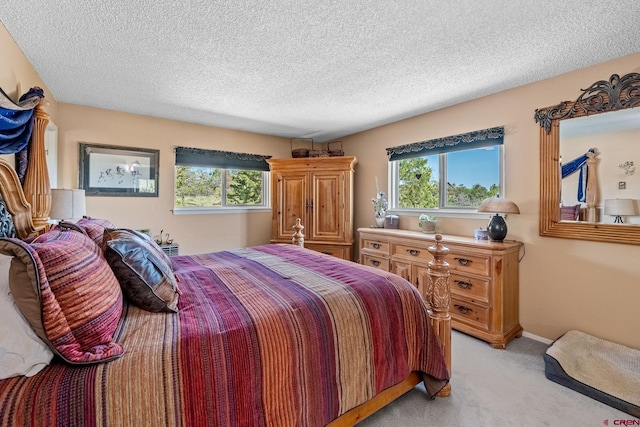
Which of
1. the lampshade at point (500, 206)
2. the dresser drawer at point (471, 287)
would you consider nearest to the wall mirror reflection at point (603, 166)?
the lampshade at point (500, 206)

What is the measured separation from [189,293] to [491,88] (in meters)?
3.17

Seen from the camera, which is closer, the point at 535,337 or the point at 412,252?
the point at 535,337

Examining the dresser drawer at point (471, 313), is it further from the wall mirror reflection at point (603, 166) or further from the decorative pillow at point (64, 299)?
the decorative pillow at point (64, 299)

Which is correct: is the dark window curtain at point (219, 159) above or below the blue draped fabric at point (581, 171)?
above

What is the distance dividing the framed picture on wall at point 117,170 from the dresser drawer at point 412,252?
3184 mm

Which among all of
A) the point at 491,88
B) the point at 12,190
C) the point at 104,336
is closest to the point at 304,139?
the point at 491,88

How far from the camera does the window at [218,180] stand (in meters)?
3.89

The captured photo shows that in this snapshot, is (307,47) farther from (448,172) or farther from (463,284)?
(463,284)

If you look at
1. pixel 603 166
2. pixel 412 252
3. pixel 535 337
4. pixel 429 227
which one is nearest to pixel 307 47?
pixel 412 252

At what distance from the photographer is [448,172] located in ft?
11.2

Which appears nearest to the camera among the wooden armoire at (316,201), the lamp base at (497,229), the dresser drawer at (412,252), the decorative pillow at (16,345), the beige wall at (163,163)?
the decorative pillow at (16,345)

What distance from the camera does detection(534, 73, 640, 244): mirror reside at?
215 centimetres

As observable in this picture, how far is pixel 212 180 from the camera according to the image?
4152 millimetres

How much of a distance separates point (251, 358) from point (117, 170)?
11.0ft
